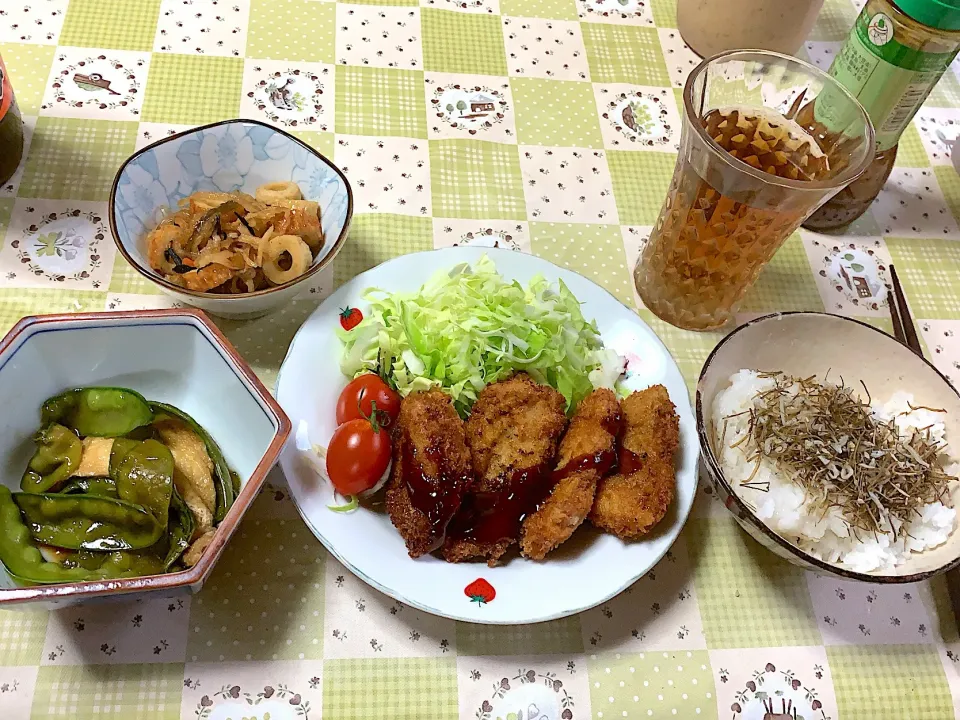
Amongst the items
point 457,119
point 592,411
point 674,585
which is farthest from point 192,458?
point 457,119

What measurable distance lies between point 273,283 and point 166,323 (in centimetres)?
26

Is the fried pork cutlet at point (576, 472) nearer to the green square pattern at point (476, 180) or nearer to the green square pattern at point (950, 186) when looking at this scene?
the green square pattern at point (476, 180)

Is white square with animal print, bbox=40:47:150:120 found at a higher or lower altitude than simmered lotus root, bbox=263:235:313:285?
lower

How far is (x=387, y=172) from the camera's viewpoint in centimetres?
188

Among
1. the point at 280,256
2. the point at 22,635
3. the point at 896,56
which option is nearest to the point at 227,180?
the point at 280,256

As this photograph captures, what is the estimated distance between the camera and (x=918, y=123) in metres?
2.27

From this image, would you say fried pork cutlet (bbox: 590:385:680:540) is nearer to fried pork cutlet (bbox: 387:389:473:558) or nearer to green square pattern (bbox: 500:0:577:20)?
fried pork cutlet (bbox: 387:389:473:558)

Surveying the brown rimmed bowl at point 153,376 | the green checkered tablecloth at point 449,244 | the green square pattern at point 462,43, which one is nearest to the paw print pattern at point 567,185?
the green checkered tablecloth at point 449,244

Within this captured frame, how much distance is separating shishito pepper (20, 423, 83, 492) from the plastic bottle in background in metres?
0.76

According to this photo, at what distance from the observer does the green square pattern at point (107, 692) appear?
3.76 ft

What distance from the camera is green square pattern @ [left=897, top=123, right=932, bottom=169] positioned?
2.17 m

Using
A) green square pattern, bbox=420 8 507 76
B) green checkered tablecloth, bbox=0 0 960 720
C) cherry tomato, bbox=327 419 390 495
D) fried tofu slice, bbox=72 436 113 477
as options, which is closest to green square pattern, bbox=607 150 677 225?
green checkered tablecloth, bbox=0 0 960 720

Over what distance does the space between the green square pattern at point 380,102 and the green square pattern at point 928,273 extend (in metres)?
1.33

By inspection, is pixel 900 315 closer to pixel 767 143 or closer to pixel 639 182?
pixel 767 143
